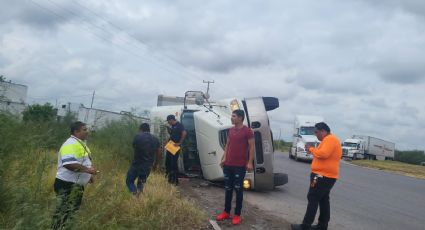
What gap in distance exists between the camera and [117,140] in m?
13.5

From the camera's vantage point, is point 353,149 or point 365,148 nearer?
point 353,149

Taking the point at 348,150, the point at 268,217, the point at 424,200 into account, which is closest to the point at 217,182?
the point at 268,217

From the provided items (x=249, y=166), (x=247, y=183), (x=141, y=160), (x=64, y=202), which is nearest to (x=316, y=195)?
(x=249, y=166)

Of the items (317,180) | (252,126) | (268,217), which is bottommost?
(268,217)

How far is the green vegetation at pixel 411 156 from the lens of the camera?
75375 millimetres

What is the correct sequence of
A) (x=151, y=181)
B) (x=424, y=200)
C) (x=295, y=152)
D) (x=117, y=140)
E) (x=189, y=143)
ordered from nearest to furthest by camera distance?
(x=151, y=181)
(x=189, y=143)
(x=117, y=140)
(x=424, y=200)
(x=295, y=152)

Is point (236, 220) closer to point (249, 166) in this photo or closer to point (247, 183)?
point (249, 166)

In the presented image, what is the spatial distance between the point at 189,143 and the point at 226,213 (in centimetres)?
462

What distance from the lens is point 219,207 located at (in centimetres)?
908

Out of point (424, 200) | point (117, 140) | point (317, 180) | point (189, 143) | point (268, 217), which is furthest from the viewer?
point (424, 200)

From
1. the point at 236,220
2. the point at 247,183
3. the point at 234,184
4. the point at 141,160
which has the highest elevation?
the point at 141,160

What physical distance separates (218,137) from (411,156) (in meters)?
73.4

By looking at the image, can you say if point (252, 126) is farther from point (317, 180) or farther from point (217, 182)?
point (317, 180)

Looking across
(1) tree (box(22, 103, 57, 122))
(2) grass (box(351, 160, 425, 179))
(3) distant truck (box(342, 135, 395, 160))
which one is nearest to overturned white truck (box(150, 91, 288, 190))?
(1) tree (box(22, 103, 57, 122))
